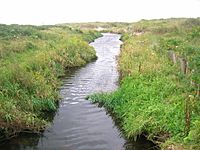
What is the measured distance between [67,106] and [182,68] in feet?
20.0

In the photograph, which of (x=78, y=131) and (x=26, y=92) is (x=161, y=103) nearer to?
(x=78, y=131)

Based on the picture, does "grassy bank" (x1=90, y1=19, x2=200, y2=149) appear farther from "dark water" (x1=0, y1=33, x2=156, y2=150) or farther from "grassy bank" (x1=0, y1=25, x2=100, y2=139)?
"grassy bank" (x1=0, y1=25, x2=100, y2=139)

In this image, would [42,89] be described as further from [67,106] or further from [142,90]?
[142,90]

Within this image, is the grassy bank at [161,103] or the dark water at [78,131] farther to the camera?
the dark water at [78,131]

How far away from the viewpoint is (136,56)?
87.9 ft

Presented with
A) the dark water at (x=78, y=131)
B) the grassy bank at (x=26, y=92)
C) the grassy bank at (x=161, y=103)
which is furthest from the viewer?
the grassy bank at (x=26, y=92)

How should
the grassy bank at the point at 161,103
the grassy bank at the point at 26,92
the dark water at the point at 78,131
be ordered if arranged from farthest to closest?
1. the grassy bank at the point at 26,92
2. the dark water at the point at 78,131
3. the grassy bank at the point at 161,103

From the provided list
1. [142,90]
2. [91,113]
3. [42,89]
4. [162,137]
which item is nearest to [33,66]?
[42,89]

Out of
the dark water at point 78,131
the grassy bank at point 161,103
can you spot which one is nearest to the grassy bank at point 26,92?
the dark water at point 78,131

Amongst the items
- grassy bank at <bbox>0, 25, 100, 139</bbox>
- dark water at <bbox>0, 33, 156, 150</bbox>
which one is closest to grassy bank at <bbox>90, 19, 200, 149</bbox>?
dark water at <bbox>0, 33, 156, 150</bbox>

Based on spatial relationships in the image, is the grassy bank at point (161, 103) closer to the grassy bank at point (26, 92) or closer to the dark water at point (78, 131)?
the dark water at point (78, 131)

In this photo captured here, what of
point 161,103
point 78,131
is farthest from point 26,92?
point 161,103

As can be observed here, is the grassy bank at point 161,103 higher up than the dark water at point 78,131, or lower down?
higher up

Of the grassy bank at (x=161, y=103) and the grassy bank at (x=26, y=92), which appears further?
the grassy bank at (x=26, y=92)
